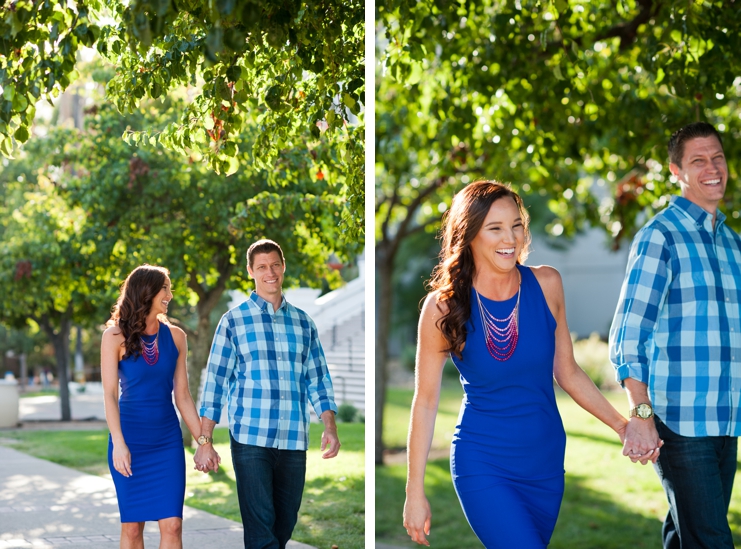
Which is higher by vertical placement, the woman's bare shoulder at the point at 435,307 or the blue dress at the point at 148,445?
the woman's bare shoulder at the point at 435,307

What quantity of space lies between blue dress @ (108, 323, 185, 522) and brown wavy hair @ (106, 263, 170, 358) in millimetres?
62

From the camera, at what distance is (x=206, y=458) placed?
412cm

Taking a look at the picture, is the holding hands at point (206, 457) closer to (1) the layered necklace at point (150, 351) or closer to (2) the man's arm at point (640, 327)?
(1) the layered necklace at point (150, 351)

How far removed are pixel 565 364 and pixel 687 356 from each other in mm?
576

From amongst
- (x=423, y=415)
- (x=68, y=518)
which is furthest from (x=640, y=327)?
(x=68, y=518)

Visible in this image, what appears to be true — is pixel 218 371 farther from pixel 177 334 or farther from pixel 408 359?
pixel 408 359

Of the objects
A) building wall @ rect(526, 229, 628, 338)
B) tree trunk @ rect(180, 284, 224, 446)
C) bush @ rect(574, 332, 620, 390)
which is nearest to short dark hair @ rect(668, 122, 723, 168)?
tree trunk @ rect(180, 284, 224, 446)

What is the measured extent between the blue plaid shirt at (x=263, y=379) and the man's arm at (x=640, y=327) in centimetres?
150

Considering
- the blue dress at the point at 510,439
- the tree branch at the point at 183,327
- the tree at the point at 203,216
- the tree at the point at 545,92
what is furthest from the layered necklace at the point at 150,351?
the tree at the point at 545,92

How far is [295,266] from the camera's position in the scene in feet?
15.0

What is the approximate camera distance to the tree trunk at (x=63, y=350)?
→ 4844 mm

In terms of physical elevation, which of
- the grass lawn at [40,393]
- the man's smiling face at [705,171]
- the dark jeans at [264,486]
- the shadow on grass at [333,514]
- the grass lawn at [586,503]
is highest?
the man's smiling face at [705,171]

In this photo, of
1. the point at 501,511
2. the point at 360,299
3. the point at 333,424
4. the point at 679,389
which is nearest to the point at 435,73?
the point at 360,299

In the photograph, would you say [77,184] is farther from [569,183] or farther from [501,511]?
[569,183]
